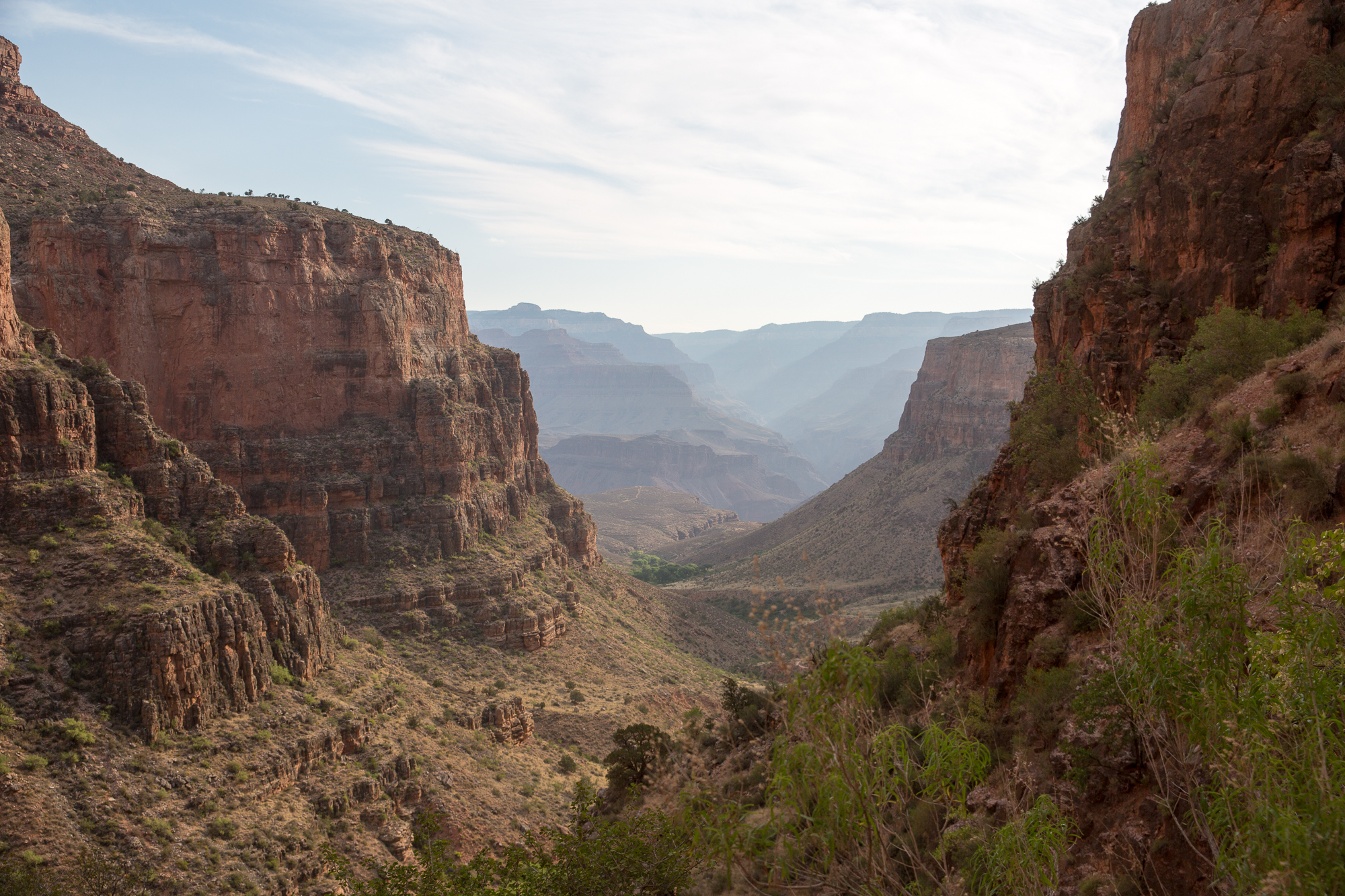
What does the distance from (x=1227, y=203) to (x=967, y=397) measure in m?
106

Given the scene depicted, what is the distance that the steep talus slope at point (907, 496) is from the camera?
92062 mm

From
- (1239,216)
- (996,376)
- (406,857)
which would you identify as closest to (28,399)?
(406,857)

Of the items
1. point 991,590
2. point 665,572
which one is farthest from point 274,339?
point 665,572

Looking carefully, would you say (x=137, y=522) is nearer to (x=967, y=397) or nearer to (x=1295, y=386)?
(x=1295, y=386)

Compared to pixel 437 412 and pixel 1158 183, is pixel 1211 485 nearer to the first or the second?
pixel 1158 183

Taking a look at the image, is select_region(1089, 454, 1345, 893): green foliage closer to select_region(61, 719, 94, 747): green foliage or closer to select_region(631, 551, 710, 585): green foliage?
select_region(61, 719, 94, 747): green foliage

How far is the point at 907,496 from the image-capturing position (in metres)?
109

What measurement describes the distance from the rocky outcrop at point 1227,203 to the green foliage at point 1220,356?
33.2 inches

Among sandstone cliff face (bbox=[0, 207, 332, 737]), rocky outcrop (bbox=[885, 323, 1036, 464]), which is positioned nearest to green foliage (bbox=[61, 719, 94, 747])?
sandstone cliff face (bbox=[0, 207, 332, 737])

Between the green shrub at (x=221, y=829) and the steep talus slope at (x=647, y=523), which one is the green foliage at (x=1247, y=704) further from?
the steep talus slope at (x=647, y=523)

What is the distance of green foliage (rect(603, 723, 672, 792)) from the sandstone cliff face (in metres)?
13.6

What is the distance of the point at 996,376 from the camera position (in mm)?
122125

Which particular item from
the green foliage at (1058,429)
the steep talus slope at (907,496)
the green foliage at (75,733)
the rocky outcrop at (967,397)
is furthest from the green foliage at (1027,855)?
the rocky outcrop at (967,397)

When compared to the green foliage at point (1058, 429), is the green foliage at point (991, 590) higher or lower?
lower
